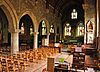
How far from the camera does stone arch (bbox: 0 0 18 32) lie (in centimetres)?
1440

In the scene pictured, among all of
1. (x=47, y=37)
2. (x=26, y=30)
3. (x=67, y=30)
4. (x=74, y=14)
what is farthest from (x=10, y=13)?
(x=74, y=14)

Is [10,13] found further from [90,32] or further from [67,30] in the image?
[67,30]

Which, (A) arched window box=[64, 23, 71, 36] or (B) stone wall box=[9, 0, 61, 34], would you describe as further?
(A) arched window box=[64, 23, 71, 36]

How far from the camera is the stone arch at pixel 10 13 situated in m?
14.4

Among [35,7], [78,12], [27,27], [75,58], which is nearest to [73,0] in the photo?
[78,12]

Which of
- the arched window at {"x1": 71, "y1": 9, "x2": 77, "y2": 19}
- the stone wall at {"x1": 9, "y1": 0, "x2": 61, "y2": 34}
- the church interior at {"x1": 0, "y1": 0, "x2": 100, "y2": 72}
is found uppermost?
the arched window at {"x1": 71, "y1": 9, "x2": 77, "y2": 19}

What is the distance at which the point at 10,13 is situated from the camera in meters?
15.3

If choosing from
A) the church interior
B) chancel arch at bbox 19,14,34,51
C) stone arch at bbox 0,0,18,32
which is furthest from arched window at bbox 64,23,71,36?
stone arch at bbox 0,0,18,32

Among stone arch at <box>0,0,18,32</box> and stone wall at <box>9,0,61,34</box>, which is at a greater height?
stone wall at <box>9,0,61,34</box>

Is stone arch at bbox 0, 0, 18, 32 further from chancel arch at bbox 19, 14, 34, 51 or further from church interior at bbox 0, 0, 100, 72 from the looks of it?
chancel arch at bbox 19, 14, 34, 51

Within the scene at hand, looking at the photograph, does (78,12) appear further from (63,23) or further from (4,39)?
(4,39)

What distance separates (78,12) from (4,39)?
19906 millimetres

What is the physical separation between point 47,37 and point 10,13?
11867mm

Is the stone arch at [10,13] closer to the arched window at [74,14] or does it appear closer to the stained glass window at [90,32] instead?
the stained glass window at [90,32]
